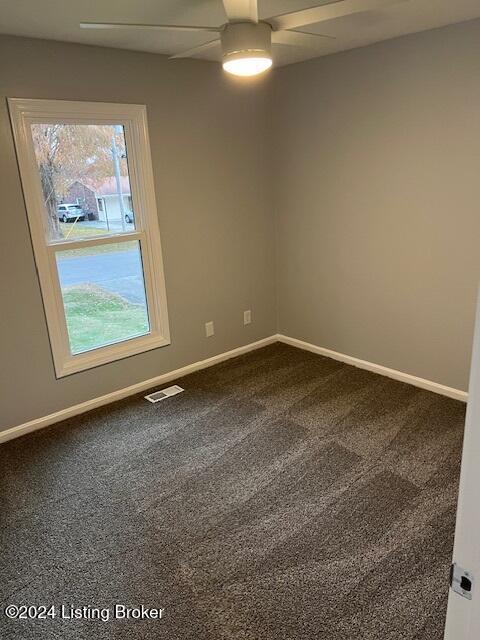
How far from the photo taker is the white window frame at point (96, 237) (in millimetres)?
2754

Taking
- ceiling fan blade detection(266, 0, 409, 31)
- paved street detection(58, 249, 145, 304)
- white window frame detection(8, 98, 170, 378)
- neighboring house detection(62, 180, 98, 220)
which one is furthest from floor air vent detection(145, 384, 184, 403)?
ceiling fan blade detection(266, 0, 409, 31)

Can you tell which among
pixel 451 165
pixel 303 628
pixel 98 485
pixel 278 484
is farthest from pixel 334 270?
pixel 303 628

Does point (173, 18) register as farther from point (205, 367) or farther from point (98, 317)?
point (205, 367)

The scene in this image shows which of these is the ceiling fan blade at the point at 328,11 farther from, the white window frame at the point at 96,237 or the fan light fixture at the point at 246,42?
the white window frame at the point at 96,237

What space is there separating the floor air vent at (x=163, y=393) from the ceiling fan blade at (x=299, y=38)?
245 cm

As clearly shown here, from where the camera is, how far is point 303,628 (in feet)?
5.56

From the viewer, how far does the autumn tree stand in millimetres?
2877

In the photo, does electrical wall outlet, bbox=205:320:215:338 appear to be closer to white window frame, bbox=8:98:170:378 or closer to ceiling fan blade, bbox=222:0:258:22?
white window frame, bbox=8:98:170:378

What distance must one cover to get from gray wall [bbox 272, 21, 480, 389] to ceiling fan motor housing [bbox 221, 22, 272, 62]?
4.79ft

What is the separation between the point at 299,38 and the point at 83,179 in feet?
5.31

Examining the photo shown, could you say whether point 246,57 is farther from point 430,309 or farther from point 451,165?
point 430,309

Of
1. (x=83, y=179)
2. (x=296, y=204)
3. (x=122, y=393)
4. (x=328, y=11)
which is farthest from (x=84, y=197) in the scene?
(x=328, y=11)

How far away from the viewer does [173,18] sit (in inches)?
94.2

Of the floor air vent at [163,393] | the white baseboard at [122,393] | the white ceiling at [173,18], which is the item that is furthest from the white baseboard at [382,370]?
the white ceiling at [173,18]
